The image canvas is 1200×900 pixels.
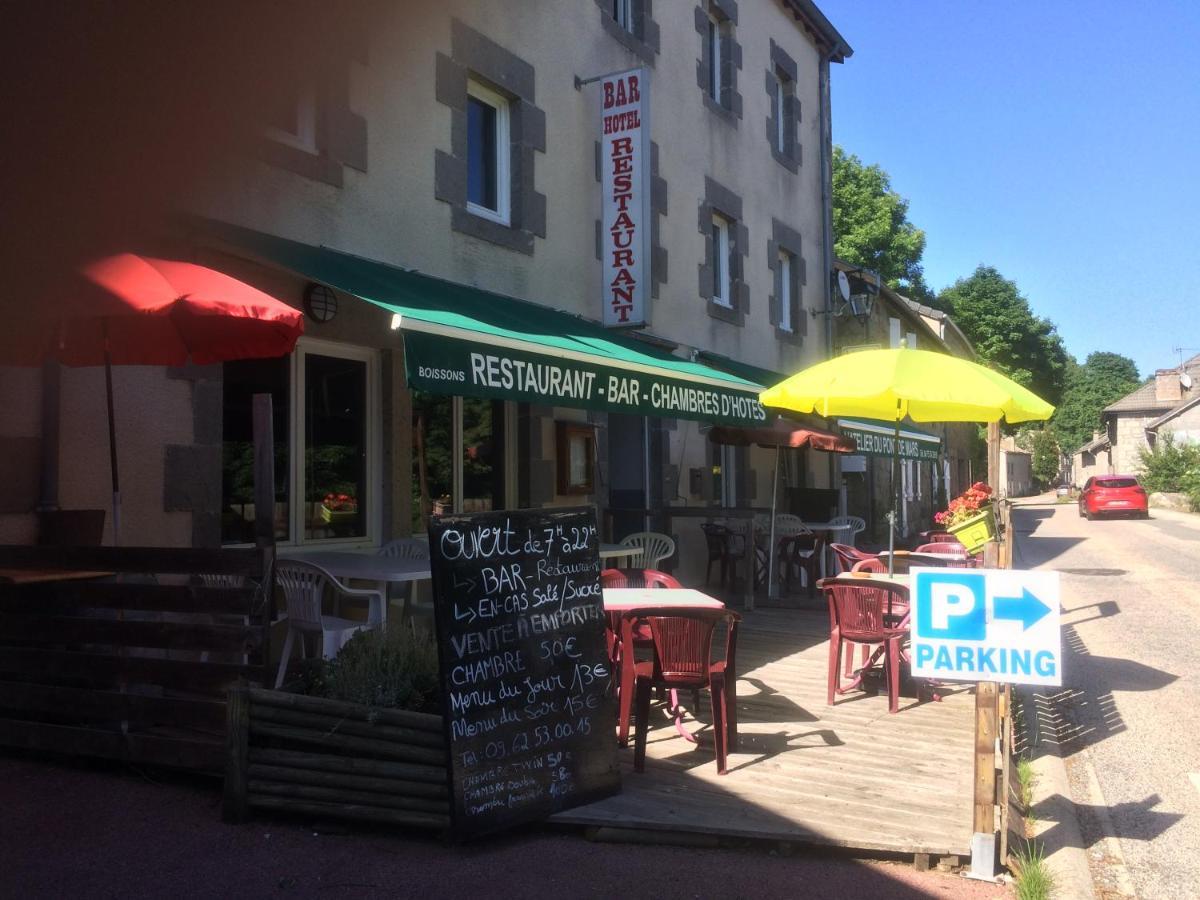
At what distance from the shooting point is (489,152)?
8.83 m

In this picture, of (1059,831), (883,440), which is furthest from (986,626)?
(883,440)

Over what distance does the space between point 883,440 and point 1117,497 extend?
2318 cm

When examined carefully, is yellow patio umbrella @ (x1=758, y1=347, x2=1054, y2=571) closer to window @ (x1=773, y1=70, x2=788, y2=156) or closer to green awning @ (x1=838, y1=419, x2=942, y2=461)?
green awning @ (x1=838, y1=419, x2=942, y2=461)

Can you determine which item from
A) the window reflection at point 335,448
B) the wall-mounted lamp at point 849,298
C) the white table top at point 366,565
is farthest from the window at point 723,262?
the white table top at point 366,565

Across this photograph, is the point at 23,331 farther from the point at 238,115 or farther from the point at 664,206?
the point at 664,206

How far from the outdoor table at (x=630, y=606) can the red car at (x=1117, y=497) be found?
100 ft

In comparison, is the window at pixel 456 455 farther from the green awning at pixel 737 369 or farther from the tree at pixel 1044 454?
the tree at pixel 1044 454

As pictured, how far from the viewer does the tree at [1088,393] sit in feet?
268

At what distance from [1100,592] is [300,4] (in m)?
11.7

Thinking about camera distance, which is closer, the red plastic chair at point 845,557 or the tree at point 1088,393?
the red plastic chair at point 845,557

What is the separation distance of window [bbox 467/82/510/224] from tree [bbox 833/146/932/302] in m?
27.8

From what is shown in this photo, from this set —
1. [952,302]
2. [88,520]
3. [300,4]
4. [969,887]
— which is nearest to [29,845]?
[88,520]

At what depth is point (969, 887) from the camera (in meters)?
3.55

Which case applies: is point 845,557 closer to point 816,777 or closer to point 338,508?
point 816,777
